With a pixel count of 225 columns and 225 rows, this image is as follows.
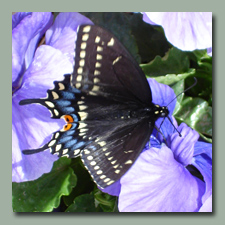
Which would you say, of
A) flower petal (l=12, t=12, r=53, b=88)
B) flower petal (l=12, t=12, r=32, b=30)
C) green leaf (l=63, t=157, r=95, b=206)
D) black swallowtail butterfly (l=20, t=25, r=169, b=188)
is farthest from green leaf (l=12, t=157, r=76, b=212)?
flower petal (l=12, t=12, r=32, b=30)

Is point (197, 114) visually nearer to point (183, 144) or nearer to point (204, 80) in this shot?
point (204, 80)

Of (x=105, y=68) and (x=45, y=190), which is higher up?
(x=105, y=68)

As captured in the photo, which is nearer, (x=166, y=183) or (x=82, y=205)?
(x=166, y=183)

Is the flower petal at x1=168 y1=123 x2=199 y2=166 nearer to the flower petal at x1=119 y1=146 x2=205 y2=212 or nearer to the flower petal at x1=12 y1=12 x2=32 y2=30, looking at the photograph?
the flower petal at x1=119 y1=146 x2=205 y2=212

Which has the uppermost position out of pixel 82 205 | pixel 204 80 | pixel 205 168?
pixel 204 80

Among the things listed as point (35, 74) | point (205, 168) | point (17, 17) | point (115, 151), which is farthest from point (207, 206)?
point (17, 17)

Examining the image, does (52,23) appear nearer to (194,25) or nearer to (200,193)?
(194,25)

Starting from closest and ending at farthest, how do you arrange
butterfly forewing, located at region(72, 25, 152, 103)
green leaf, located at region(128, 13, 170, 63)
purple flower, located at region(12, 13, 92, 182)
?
1. butterfly forewing, located at region(72, 25, 152, 103)
2. purple flower, located at region(12, 13, 92, 182)
3. green leaf, located at region(128, 13, 170, 63)
